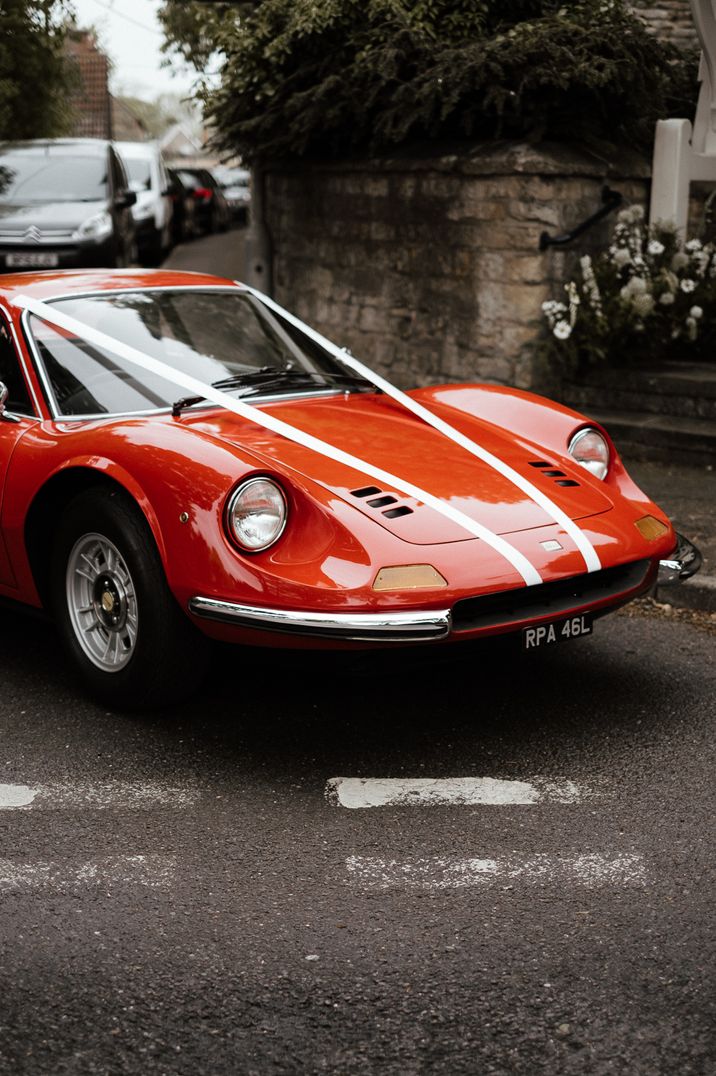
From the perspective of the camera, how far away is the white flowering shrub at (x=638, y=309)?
8.66m

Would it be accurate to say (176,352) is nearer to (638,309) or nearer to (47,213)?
(638,309)

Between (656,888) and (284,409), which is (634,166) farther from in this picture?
(656,888)

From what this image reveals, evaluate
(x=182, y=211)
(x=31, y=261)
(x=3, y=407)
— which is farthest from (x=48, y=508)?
(x=182, y=211)

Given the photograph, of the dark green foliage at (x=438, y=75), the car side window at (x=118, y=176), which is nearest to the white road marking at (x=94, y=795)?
the dark green foliage at (x=438, y=75)

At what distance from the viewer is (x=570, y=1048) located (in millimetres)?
2510

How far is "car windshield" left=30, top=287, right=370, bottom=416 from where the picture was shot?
465cm

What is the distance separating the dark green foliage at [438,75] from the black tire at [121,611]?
560 cm

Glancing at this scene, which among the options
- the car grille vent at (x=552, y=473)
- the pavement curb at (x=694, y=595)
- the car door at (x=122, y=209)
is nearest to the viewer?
the car grille vent at (x=552, y=473)

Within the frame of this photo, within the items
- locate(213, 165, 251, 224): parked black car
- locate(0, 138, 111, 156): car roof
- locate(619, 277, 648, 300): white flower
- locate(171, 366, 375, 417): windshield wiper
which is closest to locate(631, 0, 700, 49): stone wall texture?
locate(619, 277, 648, 300): white flower

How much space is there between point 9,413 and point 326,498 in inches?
57.6

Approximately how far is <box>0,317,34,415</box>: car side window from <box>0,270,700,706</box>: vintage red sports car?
0.01 meters

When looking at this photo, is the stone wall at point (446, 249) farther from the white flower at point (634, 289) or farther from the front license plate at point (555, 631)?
the front license plate at point (555, 631)

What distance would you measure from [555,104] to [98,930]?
7.34m

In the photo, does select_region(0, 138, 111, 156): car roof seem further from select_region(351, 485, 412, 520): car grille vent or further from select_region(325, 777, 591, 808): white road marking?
select_region(325, 777, 591, 808): white road marking
